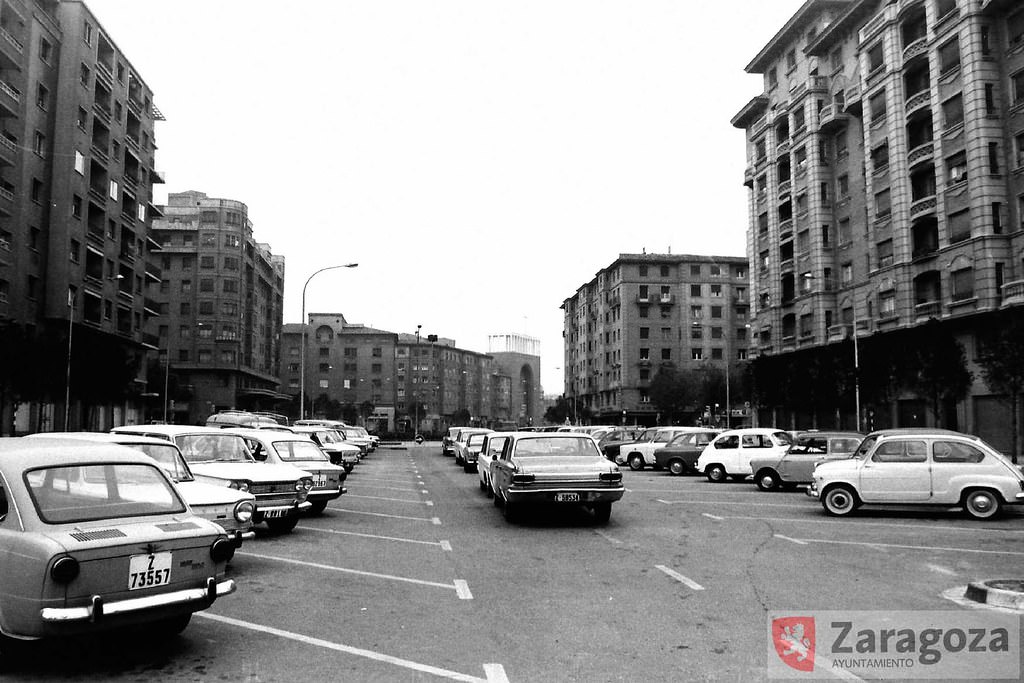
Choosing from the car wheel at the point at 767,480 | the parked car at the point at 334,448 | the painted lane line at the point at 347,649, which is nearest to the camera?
the painted lane line at the point at 347,649

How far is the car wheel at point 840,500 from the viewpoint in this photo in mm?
14523

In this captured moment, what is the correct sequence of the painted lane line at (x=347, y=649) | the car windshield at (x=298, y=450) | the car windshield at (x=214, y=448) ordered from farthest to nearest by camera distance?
1. the car windshield at (x=298, y=450)
2. the car windshield at (x=214, y=448)
3. the painted lane line at (x=347, y=649)

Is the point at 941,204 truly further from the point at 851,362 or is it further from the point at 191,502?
the point at 191,502

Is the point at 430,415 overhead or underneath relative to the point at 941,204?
underneath

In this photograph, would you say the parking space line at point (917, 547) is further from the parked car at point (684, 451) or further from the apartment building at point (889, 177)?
the apartment building at point (889, 177)

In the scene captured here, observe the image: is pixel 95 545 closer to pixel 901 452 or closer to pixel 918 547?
pixel 918 547

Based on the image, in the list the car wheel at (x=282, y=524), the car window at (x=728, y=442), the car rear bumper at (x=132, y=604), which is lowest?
the car wheel at (x=282, y=524)

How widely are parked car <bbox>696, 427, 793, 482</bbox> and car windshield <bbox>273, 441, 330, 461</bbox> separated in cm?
1233

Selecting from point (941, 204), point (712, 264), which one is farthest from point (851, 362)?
point (712, 264)

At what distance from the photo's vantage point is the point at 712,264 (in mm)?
95312

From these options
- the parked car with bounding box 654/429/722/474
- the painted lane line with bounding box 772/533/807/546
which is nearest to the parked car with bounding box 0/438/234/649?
the painted lane line with bounding box 772/533/807/546

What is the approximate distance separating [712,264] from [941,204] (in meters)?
56.2

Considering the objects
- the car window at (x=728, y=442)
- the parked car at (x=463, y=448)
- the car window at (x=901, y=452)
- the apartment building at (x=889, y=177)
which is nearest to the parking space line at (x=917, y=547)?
the car window at (x=901, y=452)

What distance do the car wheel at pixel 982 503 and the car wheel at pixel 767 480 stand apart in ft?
21.4
